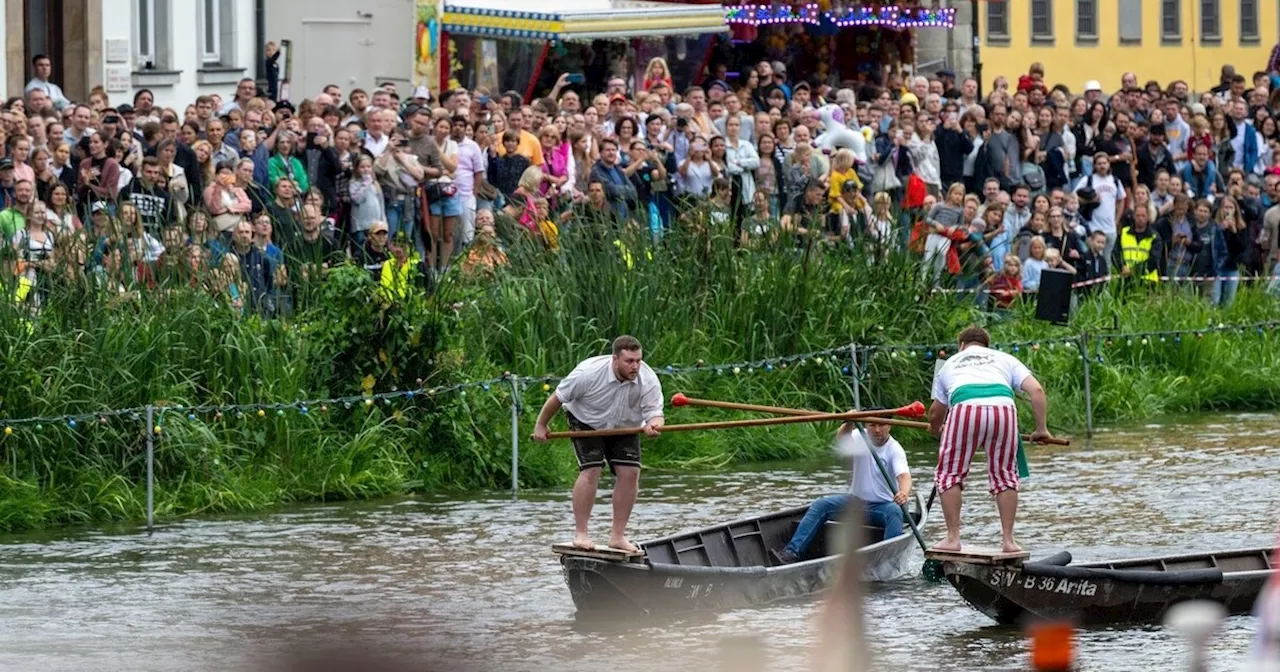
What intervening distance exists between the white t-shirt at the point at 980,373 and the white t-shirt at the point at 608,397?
1668 mm

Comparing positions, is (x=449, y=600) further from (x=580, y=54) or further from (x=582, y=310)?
(x=580, y=54)

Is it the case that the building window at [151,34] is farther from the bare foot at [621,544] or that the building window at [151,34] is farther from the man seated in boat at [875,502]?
the bare foot at [621,544]

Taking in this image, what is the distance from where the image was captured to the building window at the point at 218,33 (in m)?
32.2

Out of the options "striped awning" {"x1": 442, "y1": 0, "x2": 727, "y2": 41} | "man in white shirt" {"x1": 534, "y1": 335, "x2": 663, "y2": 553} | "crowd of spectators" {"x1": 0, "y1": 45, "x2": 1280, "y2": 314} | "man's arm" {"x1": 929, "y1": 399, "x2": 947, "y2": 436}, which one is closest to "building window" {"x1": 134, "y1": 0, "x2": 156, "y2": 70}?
"crowd of spectators" {"x1": 0, "y1": 45, "x2": 1280, "y2": 314}

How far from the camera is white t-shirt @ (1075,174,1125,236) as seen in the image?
29491 millimetres

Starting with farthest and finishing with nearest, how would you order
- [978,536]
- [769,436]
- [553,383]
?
[769,436] < [553,383] < [978,536]

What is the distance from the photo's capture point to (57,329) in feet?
59.9

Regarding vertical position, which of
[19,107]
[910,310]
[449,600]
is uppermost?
[19,107]

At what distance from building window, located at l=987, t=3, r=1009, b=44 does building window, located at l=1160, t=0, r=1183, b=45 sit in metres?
5.63

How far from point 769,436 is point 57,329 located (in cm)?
657

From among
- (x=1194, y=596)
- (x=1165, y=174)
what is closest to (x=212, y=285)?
(x=1194, y=596)

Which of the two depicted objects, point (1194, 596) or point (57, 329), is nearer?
point (1194, 596)

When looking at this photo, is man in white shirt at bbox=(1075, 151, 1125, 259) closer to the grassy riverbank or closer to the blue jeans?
the grassy riverbank

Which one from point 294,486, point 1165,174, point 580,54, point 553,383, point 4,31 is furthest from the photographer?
point 580,54
